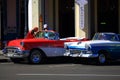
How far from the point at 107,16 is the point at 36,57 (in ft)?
37.5

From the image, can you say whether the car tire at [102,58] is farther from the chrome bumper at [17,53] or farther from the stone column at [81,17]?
the stone column at [81,17]

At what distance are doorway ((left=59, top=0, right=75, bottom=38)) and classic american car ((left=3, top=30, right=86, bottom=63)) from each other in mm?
9429

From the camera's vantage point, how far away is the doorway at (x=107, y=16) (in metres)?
33.0

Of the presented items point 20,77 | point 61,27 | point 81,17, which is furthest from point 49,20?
point 20,77

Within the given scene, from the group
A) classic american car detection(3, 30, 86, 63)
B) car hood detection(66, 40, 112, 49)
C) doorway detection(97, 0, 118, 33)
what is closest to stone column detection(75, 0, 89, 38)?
doorway detection(97, 0, 118, 33)

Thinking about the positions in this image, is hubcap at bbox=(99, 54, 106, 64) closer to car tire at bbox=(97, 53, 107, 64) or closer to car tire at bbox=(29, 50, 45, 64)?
car tire at bbox=(97, 53, 107, 64)

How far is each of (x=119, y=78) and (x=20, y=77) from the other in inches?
135

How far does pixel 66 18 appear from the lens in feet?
110

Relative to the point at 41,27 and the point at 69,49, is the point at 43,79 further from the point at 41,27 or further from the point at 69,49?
the point at 41,27

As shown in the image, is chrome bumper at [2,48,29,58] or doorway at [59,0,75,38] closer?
chrome bumper at [2,48,29,58]

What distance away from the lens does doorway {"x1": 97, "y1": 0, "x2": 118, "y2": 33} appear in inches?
1299

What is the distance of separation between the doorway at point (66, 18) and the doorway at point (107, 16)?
6.43 feet

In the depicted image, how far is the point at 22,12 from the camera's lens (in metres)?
33.9

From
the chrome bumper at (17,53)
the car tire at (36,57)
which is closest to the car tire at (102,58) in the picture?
the car tire at (36,57)
